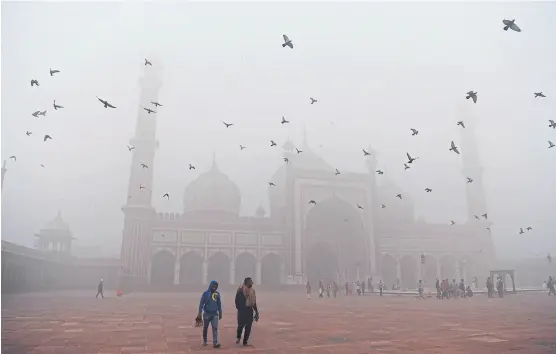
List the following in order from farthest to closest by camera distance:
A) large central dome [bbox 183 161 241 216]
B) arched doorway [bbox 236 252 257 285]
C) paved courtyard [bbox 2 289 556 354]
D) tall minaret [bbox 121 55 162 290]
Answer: large central dome [bbox 183 161 241 216] < arched doorway [bbox 236 252 257 285] < tall minaret [bbox 121 55 162 290] < paved courtyard [bbox 2 289 556 354]

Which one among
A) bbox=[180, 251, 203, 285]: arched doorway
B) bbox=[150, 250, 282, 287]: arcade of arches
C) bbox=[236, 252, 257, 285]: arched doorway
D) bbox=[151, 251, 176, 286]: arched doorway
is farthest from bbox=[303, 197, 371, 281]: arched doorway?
bbox=[151, 251, 176, 286]: arched doorway

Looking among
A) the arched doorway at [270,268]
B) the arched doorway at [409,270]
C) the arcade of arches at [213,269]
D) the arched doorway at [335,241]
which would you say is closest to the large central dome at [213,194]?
the arcade of arches at [213,269]

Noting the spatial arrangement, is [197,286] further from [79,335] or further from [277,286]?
[79,335]

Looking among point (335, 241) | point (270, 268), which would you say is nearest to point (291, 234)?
point (270, 268)

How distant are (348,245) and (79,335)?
29.4 meters

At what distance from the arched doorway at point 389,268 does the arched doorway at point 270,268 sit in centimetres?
895

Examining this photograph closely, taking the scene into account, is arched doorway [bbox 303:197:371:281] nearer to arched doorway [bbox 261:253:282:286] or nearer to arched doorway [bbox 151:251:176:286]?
arched doorway [bbox 261:253:282:286]

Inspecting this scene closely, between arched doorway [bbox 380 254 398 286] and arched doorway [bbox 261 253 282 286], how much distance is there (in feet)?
29.4

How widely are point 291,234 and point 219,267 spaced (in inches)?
230

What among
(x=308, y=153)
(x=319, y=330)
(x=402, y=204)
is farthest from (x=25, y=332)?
(x=402, y=204)

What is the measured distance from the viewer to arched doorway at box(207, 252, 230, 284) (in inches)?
1198

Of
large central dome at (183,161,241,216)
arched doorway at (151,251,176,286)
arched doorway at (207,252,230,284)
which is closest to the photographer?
arched doorway at (151,251,176,286)

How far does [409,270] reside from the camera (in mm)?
34969

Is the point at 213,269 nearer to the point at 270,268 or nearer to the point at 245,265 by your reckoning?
the point at 245,265
